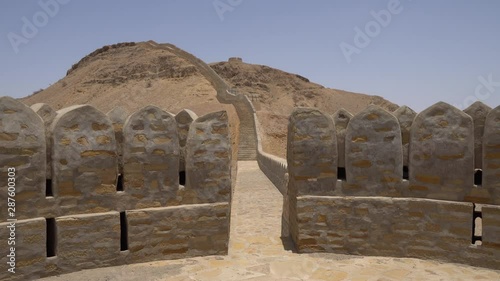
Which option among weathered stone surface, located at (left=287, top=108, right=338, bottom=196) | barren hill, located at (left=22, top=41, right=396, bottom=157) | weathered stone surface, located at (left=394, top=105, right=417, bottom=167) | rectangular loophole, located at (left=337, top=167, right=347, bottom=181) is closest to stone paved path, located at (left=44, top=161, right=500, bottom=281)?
weathered stone surface, located at (left=287, top=108, right=338, bottom=196)

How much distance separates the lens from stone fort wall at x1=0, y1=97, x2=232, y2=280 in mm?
4629

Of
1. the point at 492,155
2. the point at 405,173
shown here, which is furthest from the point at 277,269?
the point at 492,155

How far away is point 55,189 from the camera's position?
485 centimetres

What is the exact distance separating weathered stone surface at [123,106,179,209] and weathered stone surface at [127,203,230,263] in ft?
0.53

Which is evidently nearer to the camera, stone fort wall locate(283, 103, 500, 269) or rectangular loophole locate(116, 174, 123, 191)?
stone fort wall locate(283, 103, 500, 269)

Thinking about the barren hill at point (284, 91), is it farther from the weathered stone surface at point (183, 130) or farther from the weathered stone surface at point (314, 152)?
the weathered stone surface at point (183, 130)

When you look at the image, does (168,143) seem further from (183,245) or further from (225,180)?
(183,245)

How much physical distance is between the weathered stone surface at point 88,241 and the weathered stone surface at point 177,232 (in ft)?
0.71

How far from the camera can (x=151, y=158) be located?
5371 millimetres

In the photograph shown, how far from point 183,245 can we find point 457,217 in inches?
147

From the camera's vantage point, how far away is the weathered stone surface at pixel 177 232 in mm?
5312

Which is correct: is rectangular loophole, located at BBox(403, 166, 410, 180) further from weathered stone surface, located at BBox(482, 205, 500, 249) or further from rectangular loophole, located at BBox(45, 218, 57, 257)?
rectangular loophole, located at BBox(45, 218, 57, 257)

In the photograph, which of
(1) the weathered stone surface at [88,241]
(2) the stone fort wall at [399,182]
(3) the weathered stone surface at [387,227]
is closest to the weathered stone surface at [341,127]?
(2) the stone fort wall at [399,182]

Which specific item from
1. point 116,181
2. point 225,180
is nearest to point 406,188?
point 225,180
